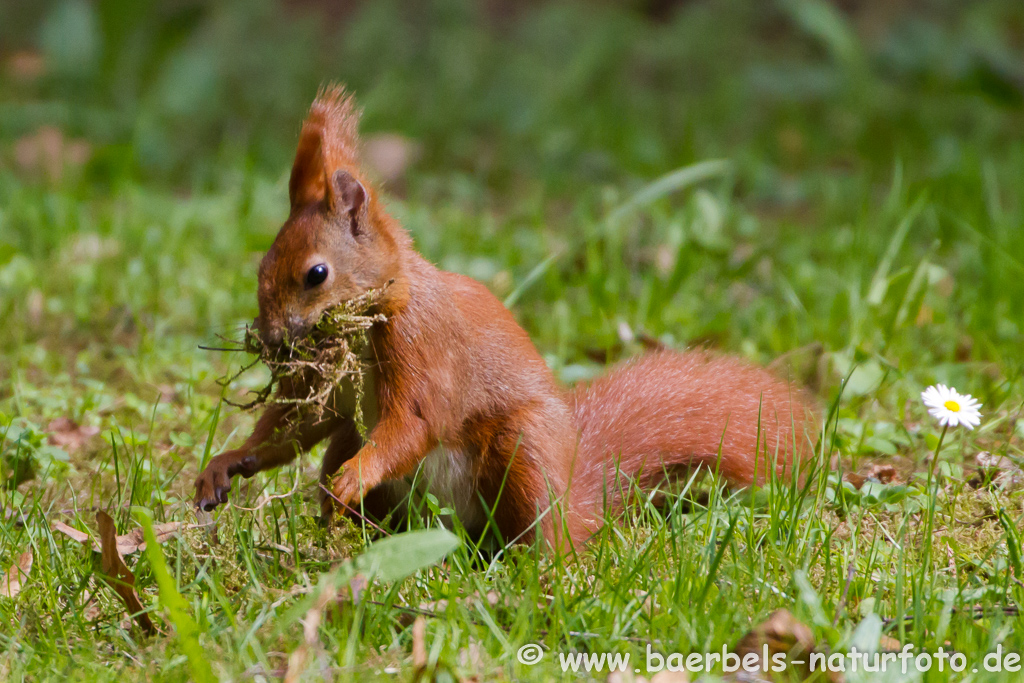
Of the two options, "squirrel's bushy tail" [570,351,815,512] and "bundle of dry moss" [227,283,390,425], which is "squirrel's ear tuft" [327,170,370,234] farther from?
"squirrel's bushy tail" [570,351,815,512]

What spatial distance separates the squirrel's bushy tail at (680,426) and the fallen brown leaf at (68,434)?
1.12m

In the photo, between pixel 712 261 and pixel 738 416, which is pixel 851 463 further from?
pixel 712 261

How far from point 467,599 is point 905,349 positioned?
1715 millimetres

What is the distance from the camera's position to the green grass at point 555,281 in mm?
1678

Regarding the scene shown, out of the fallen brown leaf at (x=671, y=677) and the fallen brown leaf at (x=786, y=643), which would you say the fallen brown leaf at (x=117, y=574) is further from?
the fallen brown leaf at (x=786, y=643)

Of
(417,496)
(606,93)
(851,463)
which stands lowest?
(851,463)

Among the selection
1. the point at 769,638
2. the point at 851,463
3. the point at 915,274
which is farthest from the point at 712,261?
the point at 769,638

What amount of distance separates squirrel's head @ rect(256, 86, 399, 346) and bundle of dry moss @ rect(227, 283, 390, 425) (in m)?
0.02

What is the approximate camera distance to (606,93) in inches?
227

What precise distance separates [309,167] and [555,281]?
4.87 feet

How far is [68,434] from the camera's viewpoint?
2455 millimetres

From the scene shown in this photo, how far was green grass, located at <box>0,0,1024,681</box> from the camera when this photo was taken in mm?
1678

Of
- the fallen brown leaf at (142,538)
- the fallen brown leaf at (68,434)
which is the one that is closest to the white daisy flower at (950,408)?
the fallen brown leaf at (142,538)

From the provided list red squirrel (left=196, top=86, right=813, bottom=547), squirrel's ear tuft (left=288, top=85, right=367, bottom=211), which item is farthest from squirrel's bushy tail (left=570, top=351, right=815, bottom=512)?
squirrel's ear tuft (left=288, top=85, right=367, bottom=211)
